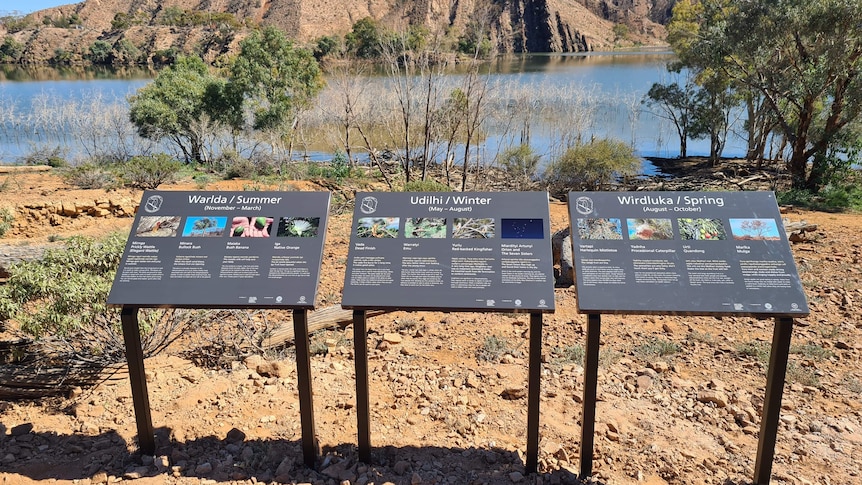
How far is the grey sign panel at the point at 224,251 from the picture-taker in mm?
2586

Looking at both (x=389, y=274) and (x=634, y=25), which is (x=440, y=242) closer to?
(x=389, y=274)

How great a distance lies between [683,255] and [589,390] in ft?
2.44

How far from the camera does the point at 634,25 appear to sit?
88875 mm

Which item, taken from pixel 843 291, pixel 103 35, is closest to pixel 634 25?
pixel 103 35

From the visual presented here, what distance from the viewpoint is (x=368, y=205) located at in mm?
2844

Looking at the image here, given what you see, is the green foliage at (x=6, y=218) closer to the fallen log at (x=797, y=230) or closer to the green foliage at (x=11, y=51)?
the fallen log at (x=797, y=230)

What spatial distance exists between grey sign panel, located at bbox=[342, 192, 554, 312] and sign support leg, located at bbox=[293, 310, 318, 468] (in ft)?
0.91

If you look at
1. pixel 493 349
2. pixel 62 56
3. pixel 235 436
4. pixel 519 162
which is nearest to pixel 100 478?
pixel 235 436

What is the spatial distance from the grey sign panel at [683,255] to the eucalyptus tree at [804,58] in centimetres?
1073

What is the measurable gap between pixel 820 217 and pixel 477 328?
7.25 metres

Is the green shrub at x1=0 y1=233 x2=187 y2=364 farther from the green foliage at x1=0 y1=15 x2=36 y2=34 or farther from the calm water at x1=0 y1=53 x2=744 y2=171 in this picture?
Answer: the green foliage at x1=0 y1=15 x2=36 y2=34

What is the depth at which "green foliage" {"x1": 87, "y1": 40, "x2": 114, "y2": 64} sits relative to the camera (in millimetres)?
63312

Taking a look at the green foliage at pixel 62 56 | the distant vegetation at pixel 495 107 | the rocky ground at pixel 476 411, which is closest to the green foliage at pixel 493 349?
the rocky ground at pixel 476 411

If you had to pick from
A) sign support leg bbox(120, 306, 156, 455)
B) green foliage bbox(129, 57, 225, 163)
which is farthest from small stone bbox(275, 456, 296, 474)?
green foliage bbox(129, 57, 225, 163)
